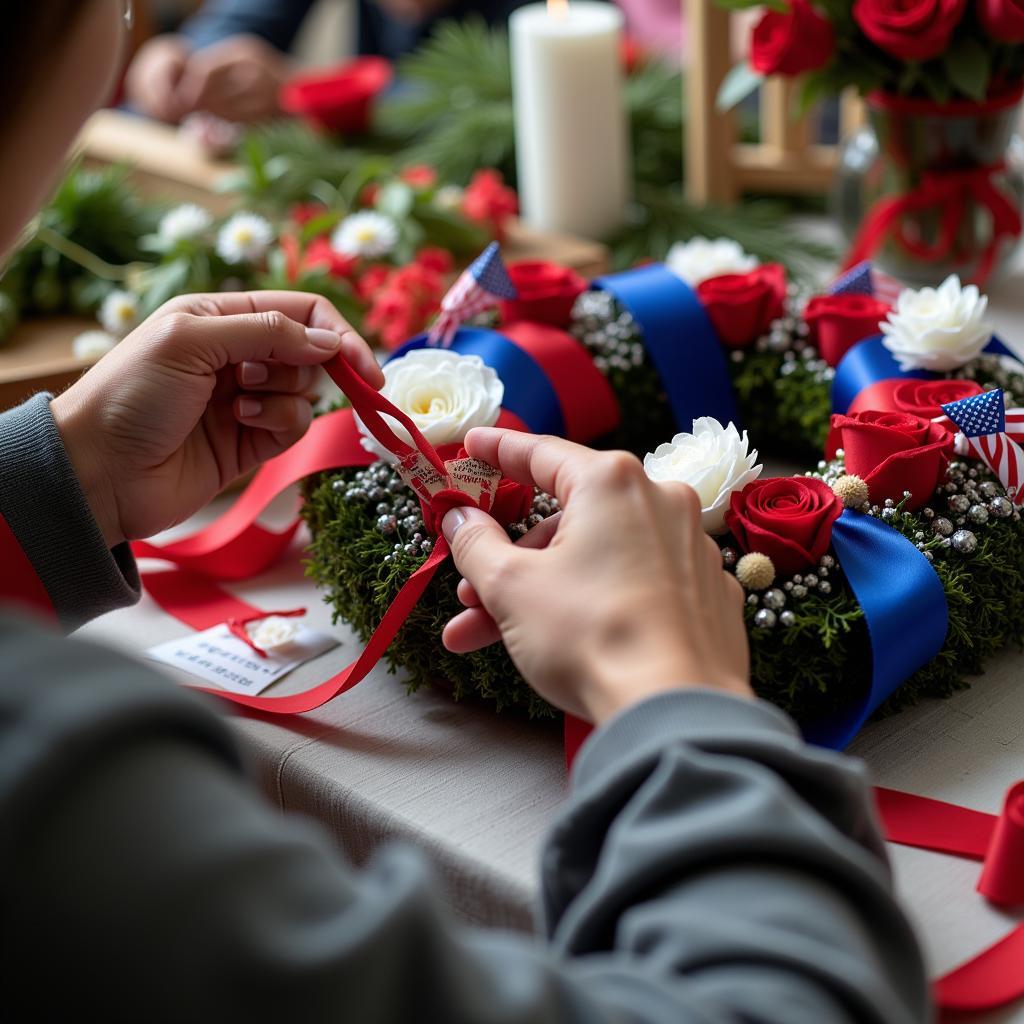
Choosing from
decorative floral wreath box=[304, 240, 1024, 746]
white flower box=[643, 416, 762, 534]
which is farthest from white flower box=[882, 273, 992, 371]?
white flower box=[643, 416, 762, 534]

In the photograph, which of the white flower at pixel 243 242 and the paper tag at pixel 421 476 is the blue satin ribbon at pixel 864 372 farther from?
the white flower at pixel 243 242

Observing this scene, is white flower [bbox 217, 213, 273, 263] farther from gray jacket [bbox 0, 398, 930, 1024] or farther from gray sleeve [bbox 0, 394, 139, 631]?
gray jacket [bbox 0, 398, 930, 1024]

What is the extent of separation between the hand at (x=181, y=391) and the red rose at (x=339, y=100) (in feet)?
3.20

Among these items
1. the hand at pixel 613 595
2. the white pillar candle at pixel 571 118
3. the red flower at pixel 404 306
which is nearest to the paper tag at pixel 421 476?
the hand at pixel 613 595

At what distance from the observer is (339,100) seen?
69.8 inches

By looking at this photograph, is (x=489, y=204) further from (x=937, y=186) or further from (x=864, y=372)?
(x=864, y=372)

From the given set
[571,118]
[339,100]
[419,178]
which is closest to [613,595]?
[419,178]

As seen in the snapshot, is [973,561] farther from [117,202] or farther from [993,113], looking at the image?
[117,202]

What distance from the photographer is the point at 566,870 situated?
0.54 metres

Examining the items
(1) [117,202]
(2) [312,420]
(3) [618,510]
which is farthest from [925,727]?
(1) [117,202]

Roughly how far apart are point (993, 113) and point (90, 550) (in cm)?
91

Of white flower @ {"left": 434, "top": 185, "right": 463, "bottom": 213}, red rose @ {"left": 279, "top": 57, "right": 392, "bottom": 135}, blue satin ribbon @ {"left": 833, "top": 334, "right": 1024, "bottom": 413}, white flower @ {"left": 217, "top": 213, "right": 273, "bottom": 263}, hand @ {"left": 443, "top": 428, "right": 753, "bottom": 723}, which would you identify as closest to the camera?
hand @ {"left": 443, "top": 428, "right": 753, "bottom": 723}

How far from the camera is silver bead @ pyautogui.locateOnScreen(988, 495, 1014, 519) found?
0.79 meters

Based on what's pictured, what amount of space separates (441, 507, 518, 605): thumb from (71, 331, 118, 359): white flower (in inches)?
23.2
